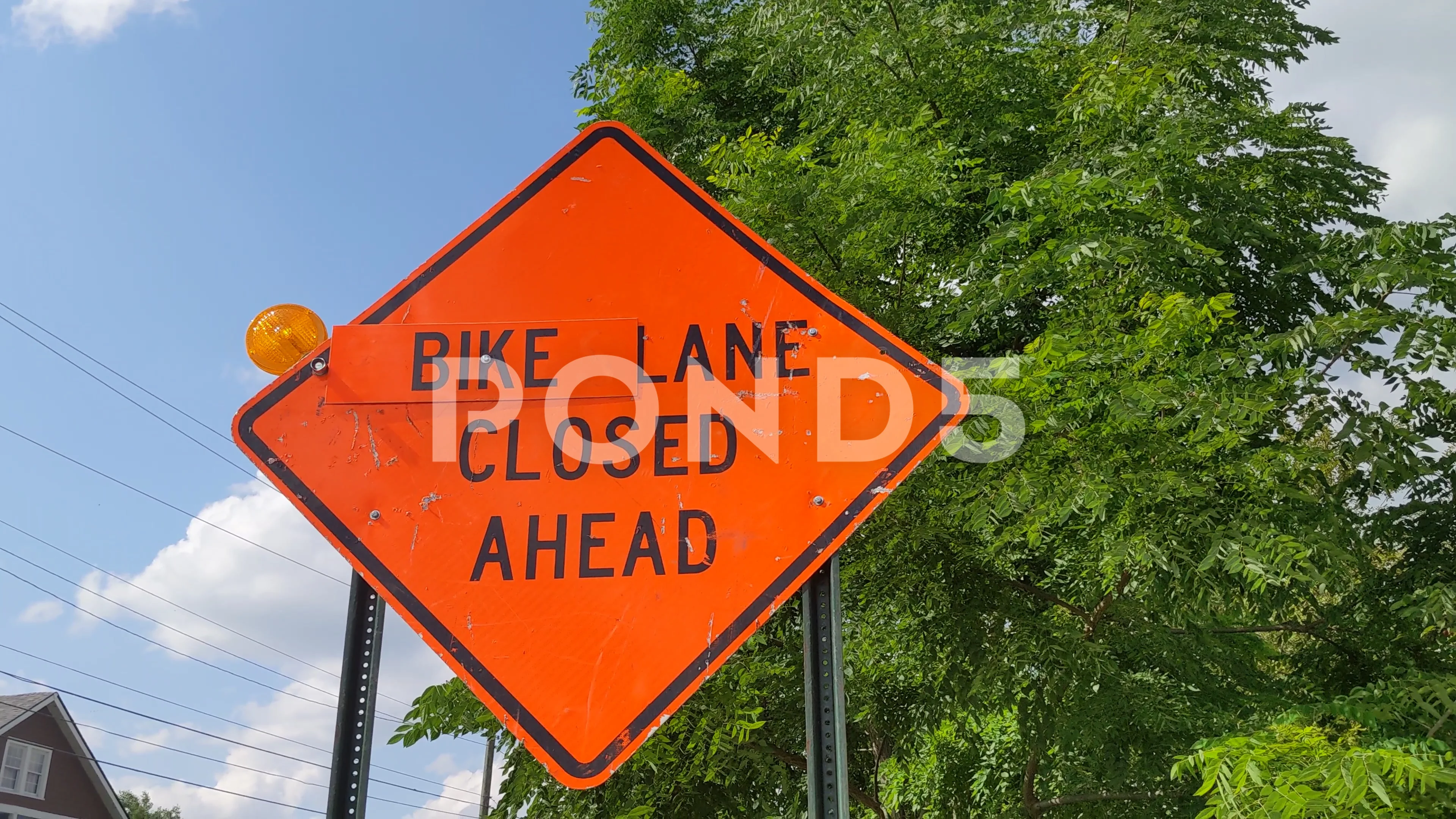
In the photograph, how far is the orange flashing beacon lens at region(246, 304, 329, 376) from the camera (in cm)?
296

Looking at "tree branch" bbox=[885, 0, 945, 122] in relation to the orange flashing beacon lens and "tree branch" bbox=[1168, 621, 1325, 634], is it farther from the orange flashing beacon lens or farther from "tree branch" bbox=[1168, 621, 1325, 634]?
the orange flashing beacon lens

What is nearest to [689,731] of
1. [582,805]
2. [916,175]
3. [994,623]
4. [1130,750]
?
[582,805]

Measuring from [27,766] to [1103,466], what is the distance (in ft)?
94.6

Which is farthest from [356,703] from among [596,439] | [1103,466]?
[1103,466]

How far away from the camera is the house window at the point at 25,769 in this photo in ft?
79.7

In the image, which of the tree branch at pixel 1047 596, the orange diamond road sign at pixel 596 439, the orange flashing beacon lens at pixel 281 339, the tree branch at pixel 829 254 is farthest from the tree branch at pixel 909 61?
the orange flashing beacon lens at pixel 281 339

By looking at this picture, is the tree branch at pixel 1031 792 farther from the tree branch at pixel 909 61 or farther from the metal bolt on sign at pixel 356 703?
the metal bolt on sign at pixel 356 703

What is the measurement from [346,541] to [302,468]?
261 millimetres

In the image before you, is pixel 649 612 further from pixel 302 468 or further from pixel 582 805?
pixel 582 805

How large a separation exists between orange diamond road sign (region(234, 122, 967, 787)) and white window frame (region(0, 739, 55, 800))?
28.0 meters

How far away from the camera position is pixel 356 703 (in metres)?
2.81

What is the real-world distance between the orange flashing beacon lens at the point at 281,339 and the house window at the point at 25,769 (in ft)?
91.0

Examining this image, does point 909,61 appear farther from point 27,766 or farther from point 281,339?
point 27,766

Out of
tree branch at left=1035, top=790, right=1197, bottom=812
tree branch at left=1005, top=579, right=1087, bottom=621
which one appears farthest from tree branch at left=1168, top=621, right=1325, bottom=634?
tree branch at left=1035, top=790, right=1197, bottom=812
